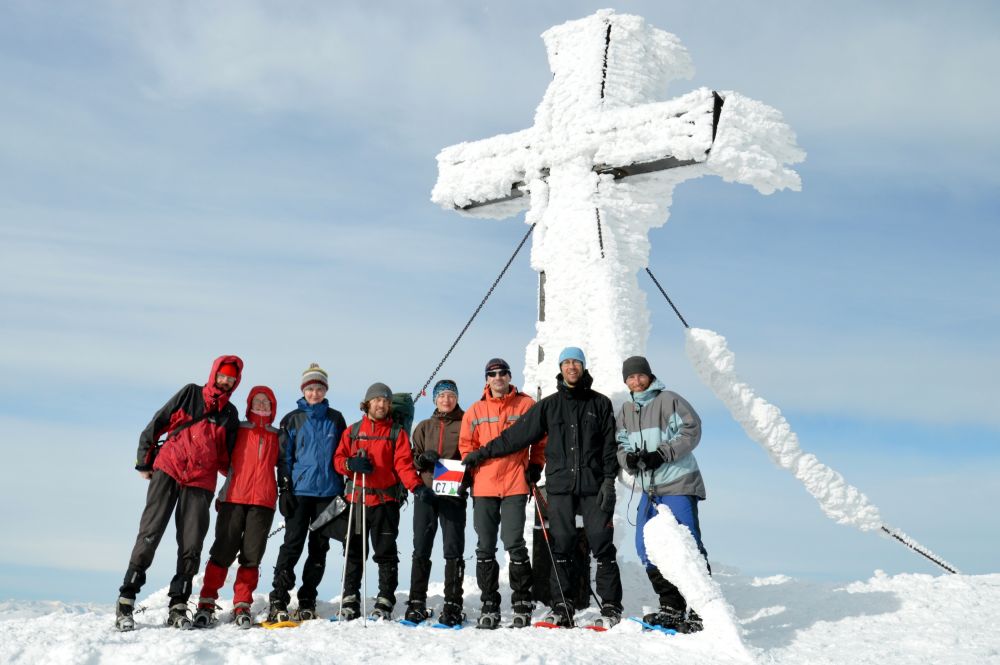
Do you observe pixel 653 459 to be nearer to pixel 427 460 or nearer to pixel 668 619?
pixel 668 619

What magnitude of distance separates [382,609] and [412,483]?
91 cm

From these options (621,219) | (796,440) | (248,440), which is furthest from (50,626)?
(796,440)

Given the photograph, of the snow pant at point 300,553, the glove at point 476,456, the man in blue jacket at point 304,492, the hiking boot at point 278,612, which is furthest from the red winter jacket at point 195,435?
the glove at point 476,456

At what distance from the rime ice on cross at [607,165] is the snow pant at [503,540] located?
1.19 m

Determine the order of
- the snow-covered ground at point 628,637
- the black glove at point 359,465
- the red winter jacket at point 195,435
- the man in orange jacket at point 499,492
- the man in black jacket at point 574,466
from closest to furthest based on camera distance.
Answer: the snow-covered ground at point 628,637
the man in black jacket at point 574,466
the man in orange jacket at point 499,492
the red winter jacket at point 195,435
the black glove at point 359,465

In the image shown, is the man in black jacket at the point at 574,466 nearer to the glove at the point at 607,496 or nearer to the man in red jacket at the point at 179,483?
the glove at the point at 607,496

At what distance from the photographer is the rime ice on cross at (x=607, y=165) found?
6.57 metres

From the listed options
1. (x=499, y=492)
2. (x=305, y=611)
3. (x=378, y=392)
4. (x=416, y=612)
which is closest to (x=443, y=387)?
(x=378, y=392)

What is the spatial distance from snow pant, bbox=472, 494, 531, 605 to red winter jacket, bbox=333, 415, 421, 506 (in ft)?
1.94

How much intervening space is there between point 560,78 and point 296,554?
4.40m

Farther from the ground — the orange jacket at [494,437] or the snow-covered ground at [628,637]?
the orange jacket at [494,437]

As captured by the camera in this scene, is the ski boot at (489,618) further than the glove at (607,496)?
Yes

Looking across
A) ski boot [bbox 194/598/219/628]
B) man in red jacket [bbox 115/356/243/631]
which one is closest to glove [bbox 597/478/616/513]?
man in red jacket [bbox 115/356/243/631]

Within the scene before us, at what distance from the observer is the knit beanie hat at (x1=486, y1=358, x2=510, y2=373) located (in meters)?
6.12
